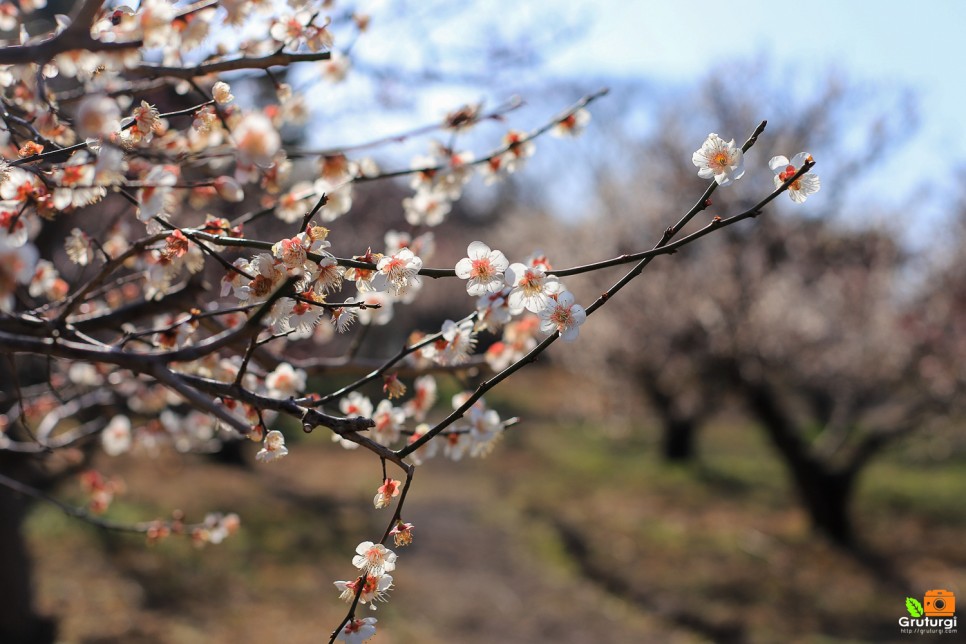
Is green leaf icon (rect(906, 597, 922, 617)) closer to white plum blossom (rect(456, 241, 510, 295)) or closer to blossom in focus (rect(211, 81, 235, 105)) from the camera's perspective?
white plum blossom (rect(456, 241, 510, 295))

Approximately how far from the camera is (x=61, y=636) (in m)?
4.47

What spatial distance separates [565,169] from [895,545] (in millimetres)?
11505

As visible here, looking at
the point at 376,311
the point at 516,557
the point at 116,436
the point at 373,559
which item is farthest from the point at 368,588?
the point at 516,557

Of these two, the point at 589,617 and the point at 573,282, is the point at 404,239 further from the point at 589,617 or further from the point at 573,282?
the point at 573,282

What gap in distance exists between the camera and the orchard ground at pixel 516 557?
5.20 meters

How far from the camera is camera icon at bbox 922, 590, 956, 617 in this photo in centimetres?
Answer: 548

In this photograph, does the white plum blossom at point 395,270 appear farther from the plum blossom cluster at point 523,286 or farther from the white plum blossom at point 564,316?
the white plum blossom at point 564,316

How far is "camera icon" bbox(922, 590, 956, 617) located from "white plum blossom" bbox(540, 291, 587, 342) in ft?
18.2

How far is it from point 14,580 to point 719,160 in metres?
4.66

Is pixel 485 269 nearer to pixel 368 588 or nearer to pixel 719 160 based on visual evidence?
pixel 719 160

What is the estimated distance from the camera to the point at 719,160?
1445 millimetres

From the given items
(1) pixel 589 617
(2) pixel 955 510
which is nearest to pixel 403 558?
(1) pixel 589 617

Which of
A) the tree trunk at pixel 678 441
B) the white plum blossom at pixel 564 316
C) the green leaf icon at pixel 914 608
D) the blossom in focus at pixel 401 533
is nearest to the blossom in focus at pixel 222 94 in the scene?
the white plum blossom at pixel 564 316

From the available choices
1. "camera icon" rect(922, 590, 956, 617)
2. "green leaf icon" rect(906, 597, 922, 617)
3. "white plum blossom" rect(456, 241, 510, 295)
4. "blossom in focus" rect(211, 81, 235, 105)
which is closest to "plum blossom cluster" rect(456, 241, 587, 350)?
"white plum blossom" rect(456, 241, 510, 295)
